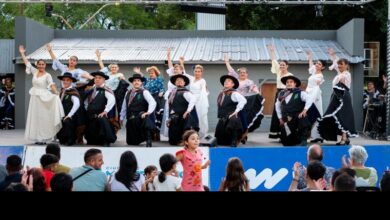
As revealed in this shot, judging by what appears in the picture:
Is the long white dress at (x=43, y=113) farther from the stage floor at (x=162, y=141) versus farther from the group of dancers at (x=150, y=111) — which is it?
the stage floor at (x=162, y=141)

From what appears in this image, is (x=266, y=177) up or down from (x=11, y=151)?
down

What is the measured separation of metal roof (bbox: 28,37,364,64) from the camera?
38.6 feet

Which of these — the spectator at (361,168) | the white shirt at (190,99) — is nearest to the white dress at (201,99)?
the white shirt at (190,99)

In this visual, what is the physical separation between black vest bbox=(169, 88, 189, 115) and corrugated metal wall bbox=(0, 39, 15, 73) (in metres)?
7.61

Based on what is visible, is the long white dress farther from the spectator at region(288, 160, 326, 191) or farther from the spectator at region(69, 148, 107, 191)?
the spectator at region(288, 160, 326, 191)

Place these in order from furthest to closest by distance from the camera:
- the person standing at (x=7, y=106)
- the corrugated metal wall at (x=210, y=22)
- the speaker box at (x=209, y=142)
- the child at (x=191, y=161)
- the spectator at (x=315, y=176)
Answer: the corrugated metal wall at (x=210, y=22)
the person standing at (x=7, y=106)
the speaker box at (x=209, y=142)
the child at (x=191, y=161)
the spectator at (x=315, y=176)

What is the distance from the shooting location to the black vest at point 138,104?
8117mm

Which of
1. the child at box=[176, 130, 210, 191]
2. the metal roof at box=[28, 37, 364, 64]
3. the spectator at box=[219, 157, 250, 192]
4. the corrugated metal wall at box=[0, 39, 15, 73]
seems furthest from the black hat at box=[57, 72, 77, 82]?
the corrugated metal wall at box=[0, 39, 15, 73]

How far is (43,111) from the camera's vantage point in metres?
8.23

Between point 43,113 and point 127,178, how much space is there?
16.2 ft

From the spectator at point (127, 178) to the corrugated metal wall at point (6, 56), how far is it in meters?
11.9

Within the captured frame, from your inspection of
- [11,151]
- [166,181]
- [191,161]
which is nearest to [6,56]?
[11,151]

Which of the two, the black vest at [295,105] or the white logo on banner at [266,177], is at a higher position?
the black vest at [295,105]

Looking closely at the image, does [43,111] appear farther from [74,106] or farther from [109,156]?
[109,156]
